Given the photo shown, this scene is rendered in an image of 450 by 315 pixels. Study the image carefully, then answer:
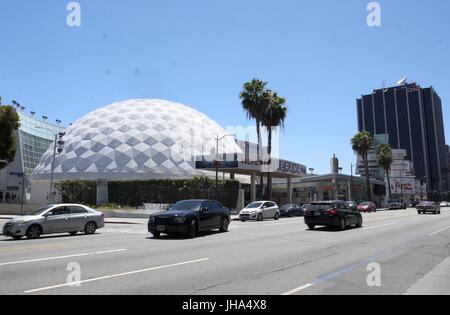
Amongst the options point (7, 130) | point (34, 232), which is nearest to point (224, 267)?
point (34, 232)

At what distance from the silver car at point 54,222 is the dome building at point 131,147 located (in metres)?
28.2

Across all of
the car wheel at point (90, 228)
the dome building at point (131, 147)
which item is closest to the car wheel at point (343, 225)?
the car wheel at point (90, 228)

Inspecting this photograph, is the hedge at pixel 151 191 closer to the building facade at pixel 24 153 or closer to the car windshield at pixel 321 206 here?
the car windshield at pixel 321 206

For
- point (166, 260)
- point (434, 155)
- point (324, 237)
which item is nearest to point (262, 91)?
point (324, 237)

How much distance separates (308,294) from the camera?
6992mm

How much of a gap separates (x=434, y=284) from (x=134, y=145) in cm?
4880

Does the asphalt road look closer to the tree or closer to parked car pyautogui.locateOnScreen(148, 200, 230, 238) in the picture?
parked car pyautogui.locateOnScreen(148, 200, 230, 238)

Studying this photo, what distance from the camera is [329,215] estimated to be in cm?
2062

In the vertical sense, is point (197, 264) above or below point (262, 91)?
below

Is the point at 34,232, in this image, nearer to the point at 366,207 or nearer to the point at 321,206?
the point at 321,206

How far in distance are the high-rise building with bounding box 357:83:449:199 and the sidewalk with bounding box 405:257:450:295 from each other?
150 m

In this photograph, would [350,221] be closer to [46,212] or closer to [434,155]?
[46,212]
